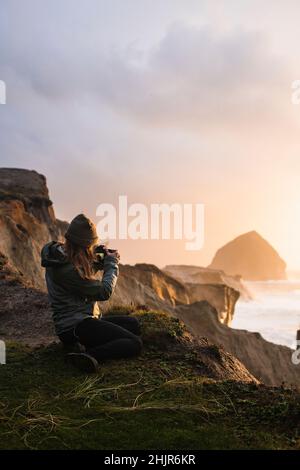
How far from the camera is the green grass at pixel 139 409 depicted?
17.7ft

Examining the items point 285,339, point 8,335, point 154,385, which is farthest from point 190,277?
point 154,385

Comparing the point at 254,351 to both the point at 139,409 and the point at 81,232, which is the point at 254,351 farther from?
the point at 139,409

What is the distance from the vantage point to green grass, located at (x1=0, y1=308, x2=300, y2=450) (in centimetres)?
541

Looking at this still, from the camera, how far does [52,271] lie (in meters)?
7.88

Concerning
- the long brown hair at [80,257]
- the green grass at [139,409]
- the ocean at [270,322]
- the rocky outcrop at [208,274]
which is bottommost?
the ocean at [270,322]

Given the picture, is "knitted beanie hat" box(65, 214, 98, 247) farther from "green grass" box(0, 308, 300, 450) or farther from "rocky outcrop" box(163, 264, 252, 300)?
"rocky outcrop" box(163, 264, 252, 300)

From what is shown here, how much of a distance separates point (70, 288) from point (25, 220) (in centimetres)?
2314

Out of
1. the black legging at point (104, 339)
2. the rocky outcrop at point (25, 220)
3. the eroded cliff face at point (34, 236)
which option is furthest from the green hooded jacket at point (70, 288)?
the rocky outcrop at point (25, 220)

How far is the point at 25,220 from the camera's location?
3011cm

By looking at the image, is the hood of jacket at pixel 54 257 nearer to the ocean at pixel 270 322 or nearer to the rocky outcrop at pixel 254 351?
the rocky outcrop at pixel 254 351

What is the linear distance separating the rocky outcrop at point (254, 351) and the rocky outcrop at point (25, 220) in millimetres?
8458
